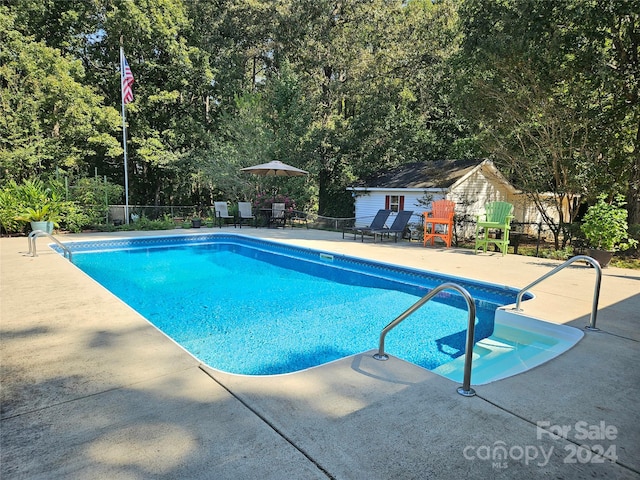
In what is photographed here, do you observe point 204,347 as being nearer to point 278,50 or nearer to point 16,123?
point 16,123

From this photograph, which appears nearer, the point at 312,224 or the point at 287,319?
the point at 287,319

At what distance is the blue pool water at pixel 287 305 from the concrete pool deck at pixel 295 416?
1.34 m

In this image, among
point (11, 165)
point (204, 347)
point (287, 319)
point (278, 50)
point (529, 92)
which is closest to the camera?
point (204, 347)

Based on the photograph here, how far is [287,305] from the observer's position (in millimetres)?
6301

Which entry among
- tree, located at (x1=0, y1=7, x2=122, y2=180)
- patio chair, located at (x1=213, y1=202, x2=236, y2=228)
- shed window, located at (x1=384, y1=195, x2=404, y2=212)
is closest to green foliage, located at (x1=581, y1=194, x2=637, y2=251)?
shed window, located at (x1=384, y1=195, x2=404, y2=212)

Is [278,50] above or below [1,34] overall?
above

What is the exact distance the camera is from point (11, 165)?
14.9m

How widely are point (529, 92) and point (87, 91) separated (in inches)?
716

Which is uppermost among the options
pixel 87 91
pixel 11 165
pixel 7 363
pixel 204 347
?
pixel 87 91

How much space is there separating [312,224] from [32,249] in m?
11.6

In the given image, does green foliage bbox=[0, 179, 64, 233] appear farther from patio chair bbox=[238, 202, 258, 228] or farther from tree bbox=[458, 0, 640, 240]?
tree bbox=[458, 0, 640, 240]

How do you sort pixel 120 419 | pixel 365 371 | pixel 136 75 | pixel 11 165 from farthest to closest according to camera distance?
pixel 136 75, pixel 11 165, pixel 365 371, pixel 120 419

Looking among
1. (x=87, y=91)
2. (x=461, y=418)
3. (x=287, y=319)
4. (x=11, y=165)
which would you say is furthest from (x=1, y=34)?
(x=461, y=418)

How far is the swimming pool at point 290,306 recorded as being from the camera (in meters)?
4.51
